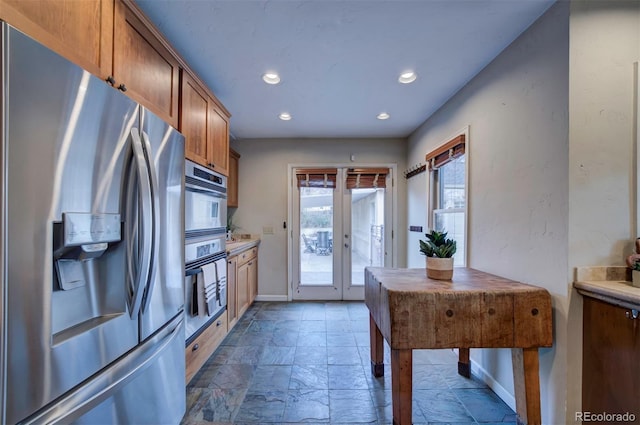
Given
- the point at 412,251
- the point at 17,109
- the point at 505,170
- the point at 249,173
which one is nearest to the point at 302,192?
the point at 249,173

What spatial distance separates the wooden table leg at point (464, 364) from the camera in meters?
2.13

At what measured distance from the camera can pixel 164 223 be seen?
4.32ft

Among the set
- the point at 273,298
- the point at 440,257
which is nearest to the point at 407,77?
the point at 440,257

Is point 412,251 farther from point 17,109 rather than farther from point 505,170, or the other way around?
point 17,109

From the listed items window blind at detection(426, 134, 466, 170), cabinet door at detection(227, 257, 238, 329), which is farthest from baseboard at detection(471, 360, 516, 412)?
cabinet door at detection(227, 257, 238, 329)

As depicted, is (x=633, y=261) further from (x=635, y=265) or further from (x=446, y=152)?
(x=446, y=152)

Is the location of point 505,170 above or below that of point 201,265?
above

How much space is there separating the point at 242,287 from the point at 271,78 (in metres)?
2.27

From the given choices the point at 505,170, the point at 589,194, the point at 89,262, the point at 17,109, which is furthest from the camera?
the point at 505,170

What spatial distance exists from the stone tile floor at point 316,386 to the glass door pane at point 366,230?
1222mm

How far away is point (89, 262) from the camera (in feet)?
2.99

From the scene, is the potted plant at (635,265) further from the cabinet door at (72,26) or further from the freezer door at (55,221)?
the cabinet door at (72,26)

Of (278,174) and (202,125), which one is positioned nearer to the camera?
(202,125)

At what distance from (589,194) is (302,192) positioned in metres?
3.08
